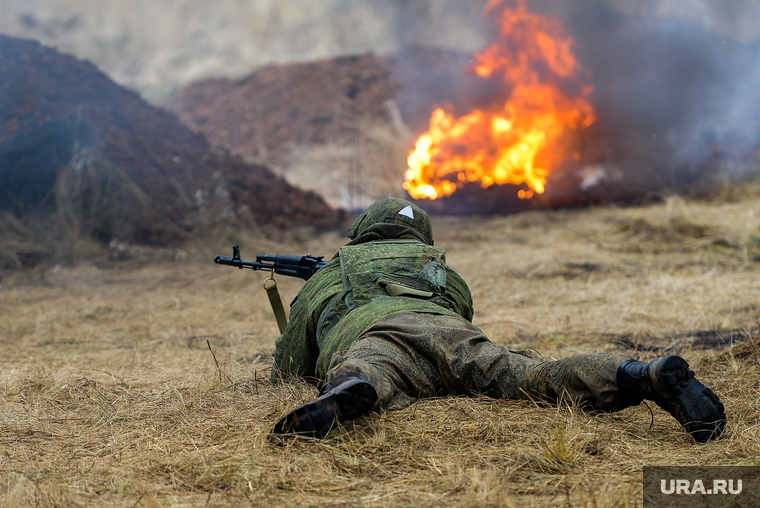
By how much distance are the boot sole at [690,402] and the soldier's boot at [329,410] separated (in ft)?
3.25

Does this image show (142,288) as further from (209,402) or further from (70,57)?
(70,57)

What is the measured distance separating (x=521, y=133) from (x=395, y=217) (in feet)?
34.5

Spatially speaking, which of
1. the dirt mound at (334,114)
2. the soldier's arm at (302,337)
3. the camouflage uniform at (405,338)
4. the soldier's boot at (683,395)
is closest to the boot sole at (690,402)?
the soldier's boot at (683,395)

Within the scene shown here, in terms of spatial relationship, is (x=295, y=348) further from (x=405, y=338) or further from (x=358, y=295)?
(x=405, y=338)

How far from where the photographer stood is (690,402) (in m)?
2.08

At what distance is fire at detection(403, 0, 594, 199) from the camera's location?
43.5 ft

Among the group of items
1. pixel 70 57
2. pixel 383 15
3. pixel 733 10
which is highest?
pixel 383 15

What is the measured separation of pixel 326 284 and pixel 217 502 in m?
1.55

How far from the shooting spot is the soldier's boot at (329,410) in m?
1.97

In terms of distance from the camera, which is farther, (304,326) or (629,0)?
(629,0)

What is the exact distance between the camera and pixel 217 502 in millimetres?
1634

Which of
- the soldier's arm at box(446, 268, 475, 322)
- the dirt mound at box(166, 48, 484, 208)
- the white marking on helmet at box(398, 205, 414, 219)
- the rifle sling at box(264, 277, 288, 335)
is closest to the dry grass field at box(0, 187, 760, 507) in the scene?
the rifle sling at box(264, 277, 288, 335)

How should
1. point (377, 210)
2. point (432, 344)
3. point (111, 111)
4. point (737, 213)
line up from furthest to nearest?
point (111, 111), point (737, 213), point (377, 210), point (432, 344)

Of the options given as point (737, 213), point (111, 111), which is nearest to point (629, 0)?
point (737, 213)
